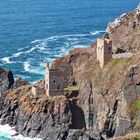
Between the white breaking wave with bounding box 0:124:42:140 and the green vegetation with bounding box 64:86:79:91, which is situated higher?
the green vegetation with bounding box 64:86:79:91

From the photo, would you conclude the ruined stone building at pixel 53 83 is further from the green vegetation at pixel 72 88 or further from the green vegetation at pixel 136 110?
the green vegetation at pixel 136 110

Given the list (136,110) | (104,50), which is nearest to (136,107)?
(136,110)

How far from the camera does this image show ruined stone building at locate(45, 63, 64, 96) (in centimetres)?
16400

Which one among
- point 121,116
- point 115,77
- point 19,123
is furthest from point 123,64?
point 19,123

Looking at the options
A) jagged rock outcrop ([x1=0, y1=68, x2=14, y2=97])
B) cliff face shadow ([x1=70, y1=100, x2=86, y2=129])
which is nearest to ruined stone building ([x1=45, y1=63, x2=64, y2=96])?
cliff face shadow ([x1=70, y1=100, x2=86, y2=129])

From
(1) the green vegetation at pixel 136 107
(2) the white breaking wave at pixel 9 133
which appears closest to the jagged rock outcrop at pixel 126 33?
(1) the green vegetation at pixel 136 107

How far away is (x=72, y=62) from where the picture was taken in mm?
176000

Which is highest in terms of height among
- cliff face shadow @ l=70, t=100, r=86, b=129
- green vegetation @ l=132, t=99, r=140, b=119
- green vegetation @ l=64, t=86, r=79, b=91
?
green vegetation @ l=64, t=86, r=79, b=91

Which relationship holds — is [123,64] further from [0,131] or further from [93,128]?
[0,131]

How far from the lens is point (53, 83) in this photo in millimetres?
164500

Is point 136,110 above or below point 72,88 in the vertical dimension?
below

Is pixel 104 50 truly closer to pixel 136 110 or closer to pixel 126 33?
pixel 126 33

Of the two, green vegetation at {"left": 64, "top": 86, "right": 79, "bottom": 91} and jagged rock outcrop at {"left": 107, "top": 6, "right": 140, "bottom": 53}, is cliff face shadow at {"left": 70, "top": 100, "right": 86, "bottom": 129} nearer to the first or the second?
green vegetation at {"left": 64, "top": 86, "right": 79, "bottom": 91}

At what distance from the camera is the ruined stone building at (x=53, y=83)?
164000 millimetres
